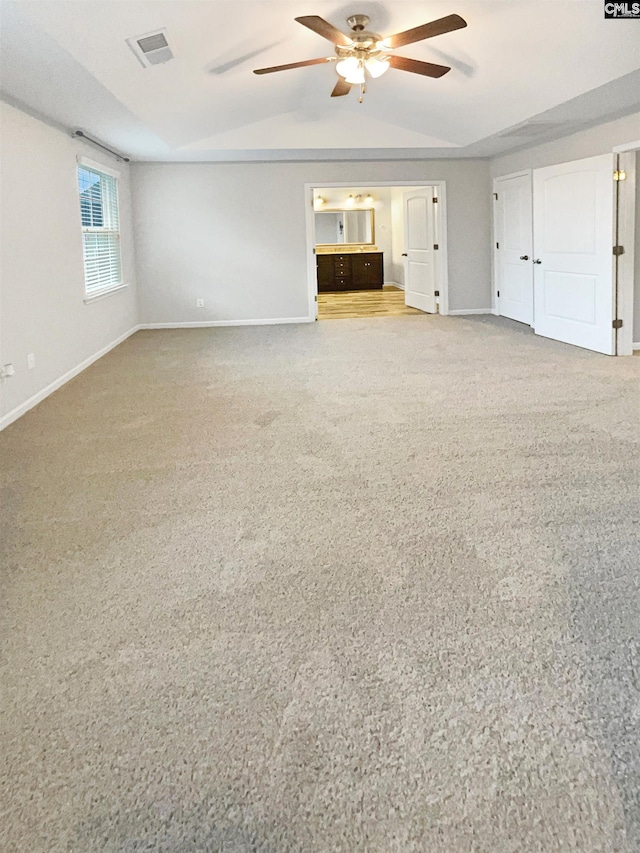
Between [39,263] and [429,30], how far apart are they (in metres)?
3.39

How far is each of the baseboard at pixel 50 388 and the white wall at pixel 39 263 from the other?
0.05ft

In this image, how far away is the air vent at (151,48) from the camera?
180 inches

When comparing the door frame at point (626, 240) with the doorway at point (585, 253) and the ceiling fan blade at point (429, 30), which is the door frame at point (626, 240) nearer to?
the doorway at point (585, 253)

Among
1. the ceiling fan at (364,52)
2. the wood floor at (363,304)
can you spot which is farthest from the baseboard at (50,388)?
the wood floor at (363,304)

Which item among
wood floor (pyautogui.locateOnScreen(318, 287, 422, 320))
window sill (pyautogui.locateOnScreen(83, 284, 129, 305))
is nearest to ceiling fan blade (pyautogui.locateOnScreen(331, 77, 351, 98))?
window sill (pyautogui.locateOnScreen(83, 284, 129, 305))

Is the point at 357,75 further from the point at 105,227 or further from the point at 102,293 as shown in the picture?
the point at 105,227

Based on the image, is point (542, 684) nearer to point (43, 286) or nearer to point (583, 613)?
point (583, 613)

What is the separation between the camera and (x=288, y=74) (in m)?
6.41

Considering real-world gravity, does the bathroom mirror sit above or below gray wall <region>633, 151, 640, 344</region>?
above

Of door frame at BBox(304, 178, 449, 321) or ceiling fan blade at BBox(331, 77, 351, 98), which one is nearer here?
ceiling fan blade at BBox(331, 77, 351, 98)

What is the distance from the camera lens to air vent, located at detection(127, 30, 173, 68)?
15.0 ft

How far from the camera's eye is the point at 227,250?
32.3 ft

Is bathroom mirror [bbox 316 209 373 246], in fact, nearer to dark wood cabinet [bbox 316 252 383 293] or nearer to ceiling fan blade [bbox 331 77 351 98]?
dark wood cabinet [bbox 316 252 383 293]

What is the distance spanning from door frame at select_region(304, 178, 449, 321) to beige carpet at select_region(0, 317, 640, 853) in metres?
5.84
